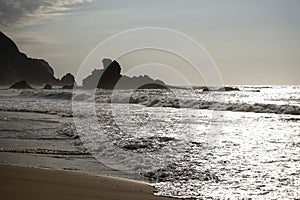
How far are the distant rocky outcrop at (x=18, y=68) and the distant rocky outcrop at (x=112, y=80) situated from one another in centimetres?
→ 5019

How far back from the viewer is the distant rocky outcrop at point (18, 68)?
425 ft

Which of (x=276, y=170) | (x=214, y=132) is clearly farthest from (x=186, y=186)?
(x=214, y=132)

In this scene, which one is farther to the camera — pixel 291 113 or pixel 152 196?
pixel 291 113

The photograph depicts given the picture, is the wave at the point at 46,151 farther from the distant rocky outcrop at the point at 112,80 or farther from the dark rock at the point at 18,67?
the dark rock at the point at 18,67

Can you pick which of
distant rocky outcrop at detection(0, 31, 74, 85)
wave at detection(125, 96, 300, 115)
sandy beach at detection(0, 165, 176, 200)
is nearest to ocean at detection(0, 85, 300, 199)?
sandy beach at detection(0, 165, 176, 200)

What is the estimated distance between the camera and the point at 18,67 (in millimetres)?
135750

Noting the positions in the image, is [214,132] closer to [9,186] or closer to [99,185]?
[99,185]

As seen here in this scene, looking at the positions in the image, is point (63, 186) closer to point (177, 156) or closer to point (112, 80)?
point (177, 156)

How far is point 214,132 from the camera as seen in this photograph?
43.9ft

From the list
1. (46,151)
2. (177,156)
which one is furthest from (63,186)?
(46,151)

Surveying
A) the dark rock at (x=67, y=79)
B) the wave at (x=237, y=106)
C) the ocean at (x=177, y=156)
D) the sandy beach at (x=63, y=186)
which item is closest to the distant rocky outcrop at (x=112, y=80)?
the dark rock at (x=67, y=79)

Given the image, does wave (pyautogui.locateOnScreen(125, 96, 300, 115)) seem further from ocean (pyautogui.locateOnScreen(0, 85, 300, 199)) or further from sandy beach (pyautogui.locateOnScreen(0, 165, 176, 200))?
sandy beach (pyautogui.locateOnScreen(0, 165, 176, 200))

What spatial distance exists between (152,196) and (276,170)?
2968 millimetres

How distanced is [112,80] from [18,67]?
6902cm
